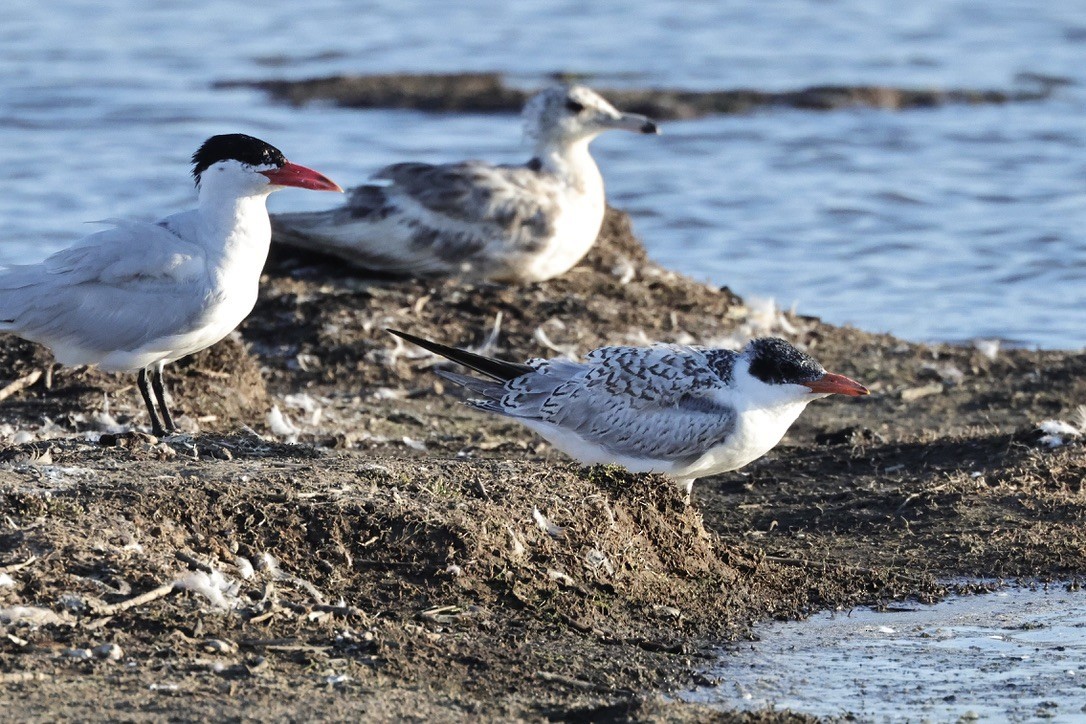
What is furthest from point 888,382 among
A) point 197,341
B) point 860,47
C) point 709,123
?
point 860,47

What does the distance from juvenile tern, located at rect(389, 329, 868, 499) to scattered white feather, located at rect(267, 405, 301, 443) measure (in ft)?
4.69

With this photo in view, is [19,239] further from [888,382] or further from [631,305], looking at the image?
[888,382]

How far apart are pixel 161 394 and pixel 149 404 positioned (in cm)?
27

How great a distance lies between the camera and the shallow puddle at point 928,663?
5277 mm

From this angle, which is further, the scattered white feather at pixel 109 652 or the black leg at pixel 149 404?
the black leg at pixel 149 404

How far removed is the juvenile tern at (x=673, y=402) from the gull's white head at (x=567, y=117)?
4.80m

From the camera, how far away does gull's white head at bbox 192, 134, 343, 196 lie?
302 inches

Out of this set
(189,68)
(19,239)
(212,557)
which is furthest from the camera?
(189,68)

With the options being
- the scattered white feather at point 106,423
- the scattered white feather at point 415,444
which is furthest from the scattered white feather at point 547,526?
the scattered white feather at point 106,423

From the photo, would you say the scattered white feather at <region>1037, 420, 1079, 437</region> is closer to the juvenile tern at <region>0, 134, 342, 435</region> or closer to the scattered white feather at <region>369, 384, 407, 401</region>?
the scattered white feather at <region>369, 384, 407, 401</region>

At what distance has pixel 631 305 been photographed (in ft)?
36.2

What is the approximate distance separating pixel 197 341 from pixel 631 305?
4.19m

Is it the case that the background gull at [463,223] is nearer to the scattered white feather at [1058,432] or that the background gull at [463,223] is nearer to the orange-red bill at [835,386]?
the scattered white feather at [1058,432]

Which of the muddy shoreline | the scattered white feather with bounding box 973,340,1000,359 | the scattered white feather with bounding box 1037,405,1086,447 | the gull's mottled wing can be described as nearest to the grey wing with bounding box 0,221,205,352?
the muddy shoreline
